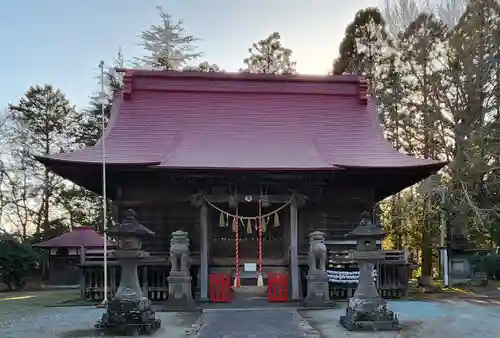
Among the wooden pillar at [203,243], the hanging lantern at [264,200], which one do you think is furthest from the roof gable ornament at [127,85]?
the hanging lantern at [264,200]

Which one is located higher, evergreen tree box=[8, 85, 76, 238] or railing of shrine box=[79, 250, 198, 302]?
evergreen tree box=[8, 85, 76, 238]

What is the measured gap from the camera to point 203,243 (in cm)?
1130

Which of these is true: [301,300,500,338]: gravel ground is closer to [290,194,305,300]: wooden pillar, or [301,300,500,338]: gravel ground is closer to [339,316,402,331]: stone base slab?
[339,316,402,331]: stone base slab

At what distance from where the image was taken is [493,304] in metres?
10.8

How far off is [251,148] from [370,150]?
3.03m

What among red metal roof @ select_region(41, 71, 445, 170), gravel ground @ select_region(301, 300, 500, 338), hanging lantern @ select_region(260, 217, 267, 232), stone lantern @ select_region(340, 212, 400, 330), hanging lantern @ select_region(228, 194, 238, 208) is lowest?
gravel ground @ select_region(301, 300, 500, 338)

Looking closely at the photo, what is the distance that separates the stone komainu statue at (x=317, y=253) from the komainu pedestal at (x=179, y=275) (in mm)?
2584

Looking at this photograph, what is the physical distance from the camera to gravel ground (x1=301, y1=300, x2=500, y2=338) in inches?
281

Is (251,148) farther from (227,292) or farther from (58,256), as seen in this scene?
(58,256)

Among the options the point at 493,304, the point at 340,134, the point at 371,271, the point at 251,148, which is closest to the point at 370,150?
the point at 340,134

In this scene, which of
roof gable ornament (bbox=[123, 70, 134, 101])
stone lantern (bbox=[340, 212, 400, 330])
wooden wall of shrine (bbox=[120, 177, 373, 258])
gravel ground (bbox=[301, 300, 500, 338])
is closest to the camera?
gravel ground (bbox=[301, 300, 500, 338])

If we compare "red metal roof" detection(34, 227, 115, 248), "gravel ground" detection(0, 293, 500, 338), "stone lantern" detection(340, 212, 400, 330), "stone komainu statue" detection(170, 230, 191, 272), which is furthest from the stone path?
"red metal roof" detection(34, 227, 115, 248)

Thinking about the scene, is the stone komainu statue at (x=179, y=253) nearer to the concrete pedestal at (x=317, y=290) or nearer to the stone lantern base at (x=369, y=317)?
the concrete pedestal at (x=317, y=290)

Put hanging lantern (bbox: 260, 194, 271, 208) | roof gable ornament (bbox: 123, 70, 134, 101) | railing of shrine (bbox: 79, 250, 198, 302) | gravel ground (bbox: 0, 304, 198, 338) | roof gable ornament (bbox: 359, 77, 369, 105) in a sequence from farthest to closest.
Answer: roof gable ornament (bbox: 359, 77, 369, 105) → roof gable ornament (bbox: 123, 70, 134, 101) → hanging lantern (bbox: 260, 194, 271, 208) → railing of shrine (bbox: 79, 250, 198, 302) → gravel ground (bbox: 0, 304, 198, 338)
